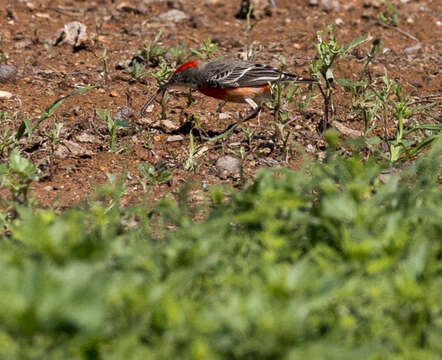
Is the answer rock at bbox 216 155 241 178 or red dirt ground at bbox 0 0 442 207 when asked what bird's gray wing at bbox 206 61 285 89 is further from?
rock at bbox 216 155 241 178

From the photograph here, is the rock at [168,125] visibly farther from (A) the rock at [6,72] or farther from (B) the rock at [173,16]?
(B) the rock at [173,16]

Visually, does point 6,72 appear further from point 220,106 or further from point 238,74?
point 238,74

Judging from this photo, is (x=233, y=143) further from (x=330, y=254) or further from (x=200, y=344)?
(x=200, y=344)

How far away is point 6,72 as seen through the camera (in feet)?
26.1

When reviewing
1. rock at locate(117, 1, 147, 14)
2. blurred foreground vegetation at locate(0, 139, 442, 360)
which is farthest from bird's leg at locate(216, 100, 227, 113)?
blurred foreground vegetation at locate(0, 139, 442, 360)

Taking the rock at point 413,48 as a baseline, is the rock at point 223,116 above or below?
below

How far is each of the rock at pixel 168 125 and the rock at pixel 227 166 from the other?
3.15 feet

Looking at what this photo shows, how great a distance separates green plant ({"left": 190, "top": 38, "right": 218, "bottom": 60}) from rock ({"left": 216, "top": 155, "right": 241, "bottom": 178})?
2.06 m

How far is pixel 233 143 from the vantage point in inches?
277

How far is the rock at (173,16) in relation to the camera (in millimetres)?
9797

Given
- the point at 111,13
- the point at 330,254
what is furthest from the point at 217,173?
the point at 111,13

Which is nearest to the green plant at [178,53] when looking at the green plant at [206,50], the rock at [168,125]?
the green plant at [206,50]

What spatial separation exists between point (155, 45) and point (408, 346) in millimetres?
6125

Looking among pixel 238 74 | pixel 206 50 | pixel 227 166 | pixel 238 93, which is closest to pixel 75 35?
pixel 206 50
